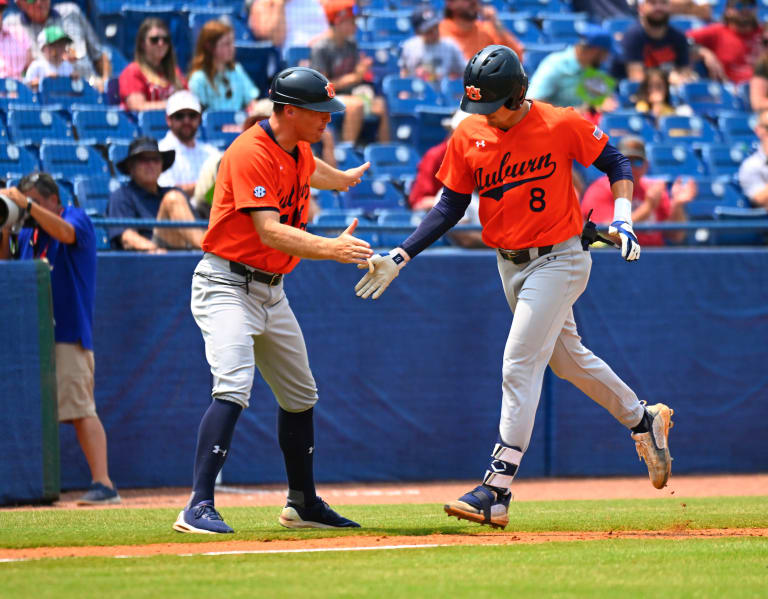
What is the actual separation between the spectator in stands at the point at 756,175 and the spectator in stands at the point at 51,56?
20.6ft

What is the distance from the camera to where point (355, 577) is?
14.3 feet

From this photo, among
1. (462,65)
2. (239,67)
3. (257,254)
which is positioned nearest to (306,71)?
(257,254)

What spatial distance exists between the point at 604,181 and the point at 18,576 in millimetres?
6686

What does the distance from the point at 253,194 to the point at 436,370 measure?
4.06 m

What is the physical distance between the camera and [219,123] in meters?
10.8

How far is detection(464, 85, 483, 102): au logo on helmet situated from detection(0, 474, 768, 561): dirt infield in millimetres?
1982

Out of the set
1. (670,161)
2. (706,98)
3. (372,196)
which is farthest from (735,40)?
(372,196)

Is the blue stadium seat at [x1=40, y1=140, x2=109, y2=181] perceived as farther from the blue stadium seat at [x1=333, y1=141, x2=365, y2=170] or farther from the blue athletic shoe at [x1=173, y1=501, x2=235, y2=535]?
the blue athletic shoe at [x1=173, y1=501, x2=235, y2=535]

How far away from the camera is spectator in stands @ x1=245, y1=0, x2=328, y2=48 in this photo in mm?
12047

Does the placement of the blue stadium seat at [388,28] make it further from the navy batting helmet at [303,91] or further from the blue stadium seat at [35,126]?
the navy batting helmet at [303,91]

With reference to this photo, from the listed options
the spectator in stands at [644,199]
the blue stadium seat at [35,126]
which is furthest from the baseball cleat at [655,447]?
the blue stadium seat at [35,126]

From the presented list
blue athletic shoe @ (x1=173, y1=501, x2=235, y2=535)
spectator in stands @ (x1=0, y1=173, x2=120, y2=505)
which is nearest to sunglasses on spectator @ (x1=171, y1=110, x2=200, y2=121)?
spectator in stands @ (x1=0, y1=173, x2=120, y2=505)

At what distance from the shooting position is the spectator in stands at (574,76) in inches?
474

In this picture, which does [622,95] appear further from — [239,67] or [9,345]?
[9,345]
